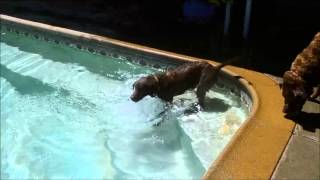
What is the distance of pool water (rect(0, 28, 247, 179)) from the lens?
6.13 metres

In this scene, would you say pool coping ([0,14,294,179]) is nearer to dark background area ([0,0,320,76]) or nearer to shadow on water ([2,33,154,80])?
dark background area ([0,0,320,76])

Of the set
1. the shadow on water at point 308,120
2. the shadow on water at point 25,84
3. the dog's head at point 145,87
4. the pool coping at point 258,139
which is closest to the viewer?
the pool coping at point 258,139

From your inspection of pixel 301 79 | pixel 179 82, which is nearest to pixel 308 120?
pixel 301 79

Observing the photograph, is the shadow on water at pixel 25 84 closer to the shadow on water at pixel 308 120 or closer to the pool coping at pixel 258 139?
the pool coping at pixel 258 139

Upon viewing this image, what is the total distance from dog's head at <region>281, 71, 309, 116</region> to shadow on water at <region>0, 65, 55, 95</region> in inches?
198

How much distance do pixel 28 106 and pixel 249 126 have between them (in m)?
4.76

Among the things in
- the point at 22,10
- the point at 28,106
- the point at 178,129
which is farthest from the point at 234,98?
the point at 22,10

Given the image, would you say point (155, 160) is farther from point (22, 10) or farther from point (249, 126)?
point (22, 10)

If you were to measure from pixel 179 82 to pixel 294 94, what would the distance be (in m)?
1.87

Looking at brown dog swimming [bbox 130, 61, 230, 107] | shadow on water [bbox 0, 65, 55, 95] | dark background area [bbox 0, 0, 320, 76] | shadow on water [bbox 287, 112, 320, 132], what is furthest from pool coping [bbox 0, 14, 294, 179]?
shadow on water [bbox 0, 65, 55, 95]

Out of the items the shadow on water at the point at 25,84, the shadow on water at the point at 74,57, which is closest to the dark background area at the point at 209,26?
the shadow on water at the point at 74,57

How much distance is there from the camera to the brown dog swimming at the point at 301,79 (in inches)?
199

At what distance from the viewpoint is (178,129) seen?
21.6ft

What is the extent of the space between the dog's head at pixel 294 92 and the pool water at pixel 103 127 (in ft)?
3.74
